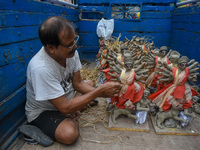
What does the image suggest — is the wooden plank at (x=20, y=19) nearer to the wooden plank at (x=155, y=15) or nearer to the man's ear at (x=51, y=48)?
the man's ear at (x=51, y=48)

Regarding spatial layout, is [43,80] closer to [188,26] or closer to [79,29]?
[188,26]

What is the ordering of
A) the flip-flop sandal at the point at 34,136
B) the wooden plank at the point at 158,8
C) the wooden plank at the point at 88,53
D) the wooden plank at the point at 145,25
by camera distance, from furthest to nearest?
the wooden plank at the point at 88,53 < the wooden plank at the point at 145,25 < the wooden plank at the point at 158,8 < the flip-flop sandal at the point at 34,136

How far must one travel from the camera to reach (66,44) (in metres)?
1.84

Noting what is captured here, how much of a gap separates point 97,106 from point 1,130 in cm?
159

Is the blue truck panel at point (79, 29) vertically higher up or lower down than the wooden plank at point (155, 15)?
lower down

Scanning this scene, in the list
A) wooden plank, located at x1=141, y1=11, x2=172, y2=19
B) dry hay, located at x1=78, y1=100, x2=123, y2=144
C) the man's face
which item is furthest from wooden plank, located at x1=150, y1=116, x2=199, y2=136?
wooden plank, located at x1=141, y1=11, x2=172, y2=19

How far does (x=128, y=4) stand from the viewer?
6.07 m

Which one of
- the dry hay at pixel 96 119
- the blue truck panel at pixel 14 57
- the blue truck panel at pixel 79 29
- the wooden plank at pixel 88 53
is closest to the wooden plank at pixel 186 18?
the blue truck panel at pixel 79 29

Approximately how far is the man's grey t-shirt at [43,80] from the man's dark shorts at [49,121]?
69 mm

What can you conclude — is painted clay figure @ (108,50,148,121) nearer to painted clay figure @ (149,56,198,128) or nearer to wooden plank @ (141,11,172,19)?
painted clay figure @ (149,56,198,128)

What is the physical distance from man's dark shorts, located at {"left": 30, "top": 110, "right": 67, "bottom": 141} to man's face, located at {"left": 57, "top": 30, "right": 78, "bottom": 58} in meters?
0.84

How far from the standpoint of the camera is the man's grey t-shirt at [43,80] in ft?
6.09

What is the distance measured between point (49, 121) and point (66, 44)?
104 cm

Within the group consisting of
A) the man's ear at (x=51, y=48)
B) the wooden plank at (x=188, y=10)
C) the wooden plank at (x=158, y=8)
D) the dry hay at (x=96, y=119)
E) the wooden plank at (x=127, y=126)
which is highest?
the wooden plank at (x=158, y=8)
